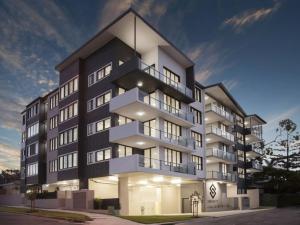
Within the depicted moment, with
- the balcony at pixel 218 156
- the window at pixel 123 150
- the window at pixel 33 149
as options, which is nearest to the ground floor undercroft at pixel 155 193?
the window at pixel 123 150

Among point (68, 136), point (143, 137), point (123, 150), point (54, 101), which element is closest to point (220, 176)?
point (123, 150)

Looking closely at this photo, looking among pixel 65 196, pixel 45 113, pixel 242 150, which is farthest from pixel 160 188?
pixel 242 150

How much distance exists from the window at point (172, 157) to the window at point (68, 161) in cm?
1110

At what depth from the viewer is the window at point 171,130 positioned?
4250 centimetres

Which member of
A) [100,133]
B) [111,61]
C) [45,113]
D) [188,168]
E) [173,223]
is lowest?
[173,223]

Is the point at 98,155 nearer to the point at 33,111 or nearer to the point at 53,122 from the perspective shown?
the point at 53,122

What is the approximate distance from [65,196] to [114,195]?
19.0ft

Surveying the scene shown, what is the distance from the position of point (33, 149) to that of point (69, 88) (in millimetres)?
16754

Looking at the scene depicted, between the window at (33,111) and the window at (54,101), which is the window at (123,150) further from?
the window at (33,111)

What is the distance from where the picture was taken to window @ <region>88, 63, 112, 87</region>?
137 ft

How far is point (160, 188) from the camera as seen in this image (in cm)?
4828

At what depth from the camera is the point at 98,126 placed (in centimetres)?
4203

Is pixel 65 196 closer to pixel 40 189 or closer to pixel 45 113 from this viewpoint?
pixel 40 189

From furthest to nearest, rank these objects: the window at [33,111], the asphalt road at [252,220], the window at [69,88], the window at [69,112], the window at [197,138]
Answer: the window at [33,111] < the window at [197,138] < the window at [69,88] < the window at [69,112] < the asphalt road at [252,220]
